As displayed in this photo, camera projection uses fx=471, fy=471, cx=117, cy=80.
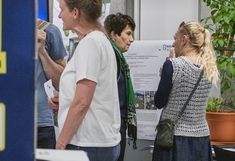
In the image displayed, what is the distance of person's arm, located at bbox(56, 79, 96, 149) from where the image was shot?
1891 millimetres

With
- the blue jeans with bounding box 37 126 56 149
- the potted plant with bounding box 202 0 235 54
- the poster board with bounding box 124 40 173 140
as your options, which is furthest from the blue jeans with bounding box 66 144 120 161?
the potted plant with bounding box 202 0 235 54

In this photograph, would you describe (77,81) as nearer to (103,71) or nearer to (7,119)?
(103,71)

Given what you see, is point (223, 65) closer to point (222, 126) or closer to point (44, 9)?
point (222, 126)

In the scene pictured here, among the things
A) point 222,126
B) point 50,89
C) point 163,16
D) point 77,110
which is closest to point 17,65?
point 77,110

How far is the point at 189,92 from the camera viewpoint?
274cm

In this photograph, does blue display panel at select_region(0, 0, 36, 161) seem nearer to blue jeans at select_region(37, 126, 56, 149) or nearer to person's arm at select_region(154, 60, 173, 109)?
blue jeans at select_region(37, 126, 56, 149)

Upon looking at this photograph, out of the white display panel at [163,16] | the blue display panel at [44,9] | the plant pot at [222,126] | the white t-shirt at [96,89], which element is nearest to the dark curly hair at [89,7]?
the white t-shirt at [96,89]

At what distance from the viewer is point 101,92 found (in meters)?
1.96

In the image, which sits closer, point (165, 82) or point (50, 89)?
point (50, 89)

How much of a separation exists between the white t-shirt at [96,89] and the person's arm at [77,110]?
26 mm

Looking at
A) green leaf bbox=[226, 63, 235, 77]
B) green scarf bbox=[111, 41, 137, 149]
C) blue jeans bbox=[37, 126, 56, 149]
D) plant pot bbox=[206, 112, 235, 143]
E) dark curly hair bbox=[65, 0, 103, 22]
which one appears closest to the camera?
dark curly hair bbox=[65, 0, 103, 22]

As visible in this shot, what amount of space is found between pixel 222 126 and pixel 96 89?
1804 millimetres

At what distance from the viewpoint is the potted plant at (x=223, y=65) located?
138 inches

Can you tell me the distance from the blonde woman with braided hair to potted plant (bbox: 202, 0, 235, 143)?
0.64 metres
